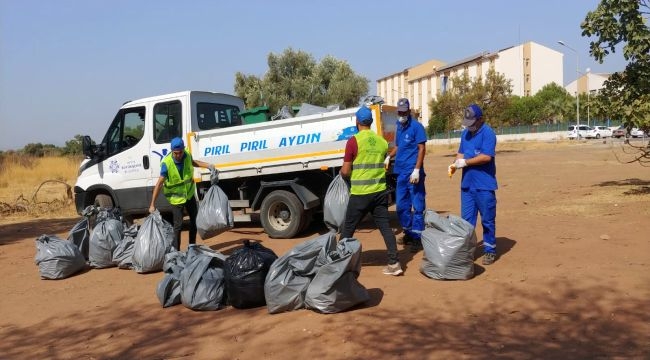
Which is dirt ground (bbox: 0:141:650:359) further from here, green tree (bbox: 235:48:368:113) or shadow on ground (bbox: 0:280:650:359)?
green tree (bbox: 235:48:368:113)

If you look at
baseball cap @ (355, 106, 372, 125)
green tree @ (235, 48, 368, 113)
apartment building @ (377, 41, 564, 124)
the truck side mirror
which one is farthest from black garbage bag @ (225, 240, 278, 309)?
apartment building @ (377, 41, 564, 124)

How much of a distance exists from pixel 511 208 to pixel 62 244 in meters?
7.56

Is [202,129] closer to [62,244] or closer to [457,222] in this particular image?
[62,244]

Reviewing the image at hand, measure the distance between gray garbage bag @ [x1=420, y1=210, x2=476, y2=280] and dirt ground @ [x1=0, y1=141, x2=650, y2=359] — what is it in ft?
0.35

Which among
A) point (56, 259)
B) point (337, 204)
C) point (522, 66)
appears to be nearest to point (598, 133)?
point (522, 66)

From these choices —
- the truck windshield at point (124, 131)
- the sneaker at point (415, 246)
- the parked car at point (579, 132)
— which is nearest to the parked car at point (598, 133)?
the parked car at point (579, 132)

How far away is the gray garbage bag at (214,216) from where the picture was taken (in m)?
7.42

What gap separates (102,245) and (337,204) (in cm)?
309

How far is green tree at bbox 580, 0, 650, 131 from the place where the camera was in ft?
35.9

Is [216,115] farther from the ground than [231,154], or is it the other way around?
[216,115]

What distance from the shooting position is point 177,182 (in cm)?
737

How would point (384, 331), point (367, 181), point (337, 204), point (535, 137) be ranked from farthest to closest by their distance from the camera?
point (535, 137)
point (337, 204)
point (367, 181)
point (384, 331)

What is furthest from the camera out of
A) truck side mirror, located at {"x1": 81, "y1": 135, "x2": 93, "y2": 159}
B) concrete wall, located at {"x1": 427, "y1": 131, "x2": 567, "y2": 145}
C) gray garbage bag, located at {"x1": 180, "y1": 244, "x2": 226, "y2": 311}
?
concrete wall, located at {"x1": 427, "y1": 131, "x2": 567, "y2": 145}

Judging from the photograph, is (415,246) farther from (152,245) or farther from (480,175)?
(152,245)
